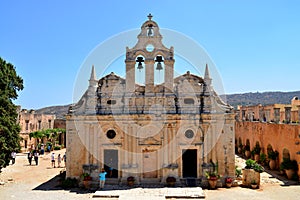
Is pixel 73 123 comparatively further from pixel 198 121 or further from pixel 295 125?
pixel 295 125

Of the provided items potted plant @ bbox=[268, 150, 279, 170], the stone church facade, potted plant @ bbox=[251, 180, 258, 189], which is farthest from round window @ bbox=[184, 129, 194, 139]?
potted plant @ bbox=[268, 150, 279, 170]

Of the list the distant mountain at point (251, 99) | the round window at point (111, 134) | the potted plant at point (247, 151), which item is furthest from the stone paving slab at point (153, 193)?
the distant mountain at point (251, 99)

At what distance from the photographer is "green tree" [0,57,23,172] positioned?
20.3m

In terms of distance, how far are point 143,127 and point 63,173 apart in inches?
321

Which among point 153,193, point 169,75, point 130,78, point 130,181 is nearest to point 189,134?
point 169,75

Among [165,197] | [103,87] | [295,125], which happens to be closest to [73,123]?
[103,87]

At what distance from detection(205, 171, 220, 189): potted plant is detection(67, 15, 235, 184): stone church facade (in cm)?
46

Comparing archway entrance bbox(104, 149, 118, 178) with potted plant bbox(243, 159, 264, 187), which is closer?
potted plant bbox(243, 159, 264, 187)

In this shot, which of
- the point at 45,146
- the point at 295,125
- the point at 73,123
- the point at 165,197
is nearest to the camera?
the point at 165,197

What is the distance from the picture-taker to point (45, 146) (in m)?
44.3

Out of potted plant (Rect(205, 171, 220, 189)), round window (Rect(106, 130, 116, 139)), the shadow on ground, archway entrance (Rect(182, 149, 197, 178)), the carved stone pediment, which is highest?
round window (Rect(106, 130, 116, 139))

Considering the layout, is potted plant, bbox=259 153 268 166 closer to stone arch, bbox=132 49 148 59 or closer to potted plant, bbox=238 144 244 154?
potted plant, bbox=238 144 244 154

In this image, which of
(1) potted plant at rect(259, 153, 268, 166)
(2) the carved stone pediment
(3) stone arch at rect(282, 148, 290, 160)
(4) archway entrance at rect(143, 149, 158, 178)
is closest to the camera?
(2) the carved stone pediment

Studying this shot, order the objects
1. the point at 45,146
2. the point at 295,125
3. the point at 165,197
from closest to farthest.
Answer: the point at 165,197, the point at 295,125, the point at 45,146
